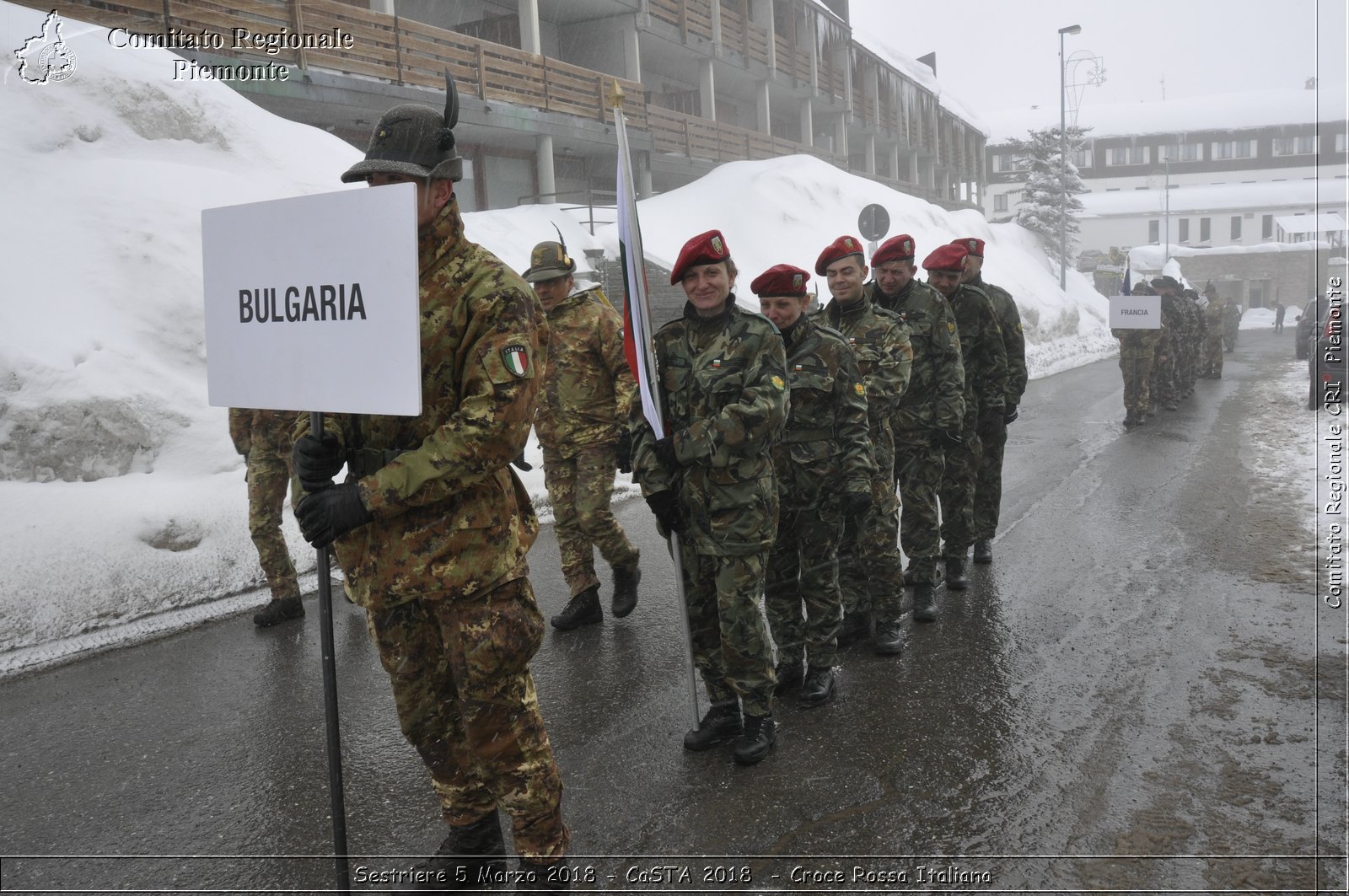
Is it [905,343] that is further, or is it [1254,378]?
[1254,378]

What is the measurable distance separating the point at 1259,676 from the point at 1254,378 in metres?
17.6

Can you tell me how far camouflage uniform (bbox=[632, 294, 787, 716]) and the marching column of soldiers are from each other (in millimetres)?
10764

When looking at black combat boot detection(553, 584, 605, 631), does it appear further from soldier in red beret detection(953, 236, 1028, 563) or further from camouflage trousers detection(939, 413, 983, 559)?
soldier in red beret detection(953, 236, 1028, 563)

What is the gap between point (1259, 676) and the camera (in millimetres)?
4363

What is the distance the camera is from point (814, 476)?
14.1ft

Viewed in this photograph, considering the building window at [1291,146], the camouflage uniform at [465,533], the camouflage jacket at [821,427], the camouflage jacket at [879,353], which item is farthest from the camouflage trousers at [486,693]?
the building window at [1291,146]

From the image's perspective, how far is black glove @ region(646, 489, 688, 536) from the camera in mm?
3660

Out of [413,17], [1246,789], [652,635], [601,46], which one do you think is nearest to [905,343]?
[652,635]

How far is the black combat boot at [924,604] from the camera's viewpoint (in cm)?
541

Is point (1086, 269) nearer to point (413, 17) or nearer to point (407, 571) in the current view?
point (413, 17)

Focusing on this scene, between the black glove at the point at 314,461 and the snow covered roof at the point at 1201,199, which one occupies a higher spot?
the snow covered roof at the point at 1201,199

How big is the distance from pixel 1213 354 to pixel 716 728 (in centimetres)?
1997

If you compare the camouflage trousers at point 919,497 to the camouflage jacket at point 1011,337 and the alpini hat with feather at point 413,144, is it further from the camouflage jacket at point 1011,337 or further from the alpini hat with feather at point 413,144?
the alpini hat with feather at point 413,144

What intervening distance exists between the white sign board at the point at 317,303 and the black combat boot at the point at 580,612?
10.0ft
